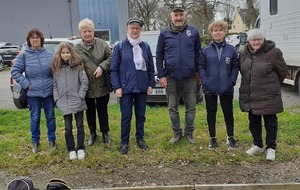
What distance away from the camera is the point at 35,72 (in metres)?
5.07

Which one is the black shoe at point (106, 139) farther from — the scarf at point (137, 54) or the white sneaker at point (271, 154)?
the white sneaker at point (271, 154)

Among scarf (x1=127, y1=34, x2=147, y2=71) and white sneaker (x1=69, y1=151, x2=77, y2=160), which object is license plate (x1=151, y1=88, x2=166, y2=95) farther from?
white sneaker (x1=69, y1=151, x2=77, y2=160)

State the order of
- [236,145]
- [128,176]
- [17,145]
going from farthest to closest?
[17,145] < [236,145] < [128,176]

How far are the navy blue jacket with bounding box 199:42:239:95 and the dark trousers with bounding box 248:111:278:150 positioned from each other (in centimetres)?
53

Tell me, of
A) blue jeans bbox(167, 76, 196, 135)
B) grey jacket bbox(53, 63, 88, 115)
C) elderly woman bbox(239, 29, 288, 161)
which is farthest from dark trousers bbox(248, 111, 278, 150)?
grey jacket bbox(53, 63, 88, 115)

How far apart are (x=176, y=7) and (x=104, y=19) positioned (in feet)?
89.9

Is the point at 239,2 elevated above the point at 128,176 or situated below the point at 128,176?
above

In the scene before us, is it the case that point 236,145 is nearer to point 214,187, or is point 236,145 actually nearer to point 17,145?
point 214,187

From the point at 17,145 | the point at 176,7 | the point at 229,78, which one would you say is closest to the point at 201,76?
the point at 229,78

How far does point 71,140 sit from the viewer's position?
518 cm

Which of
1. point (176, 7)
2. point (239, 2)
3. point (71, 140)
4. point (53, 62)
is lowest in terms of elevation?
point (71, 140)

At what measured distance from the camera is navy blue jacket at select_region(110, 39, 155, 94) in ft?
16.5

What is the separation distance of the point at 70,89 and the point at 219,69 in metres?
2.12

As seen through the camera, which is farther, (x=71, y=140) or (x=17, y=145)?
(x=17, y=145)
